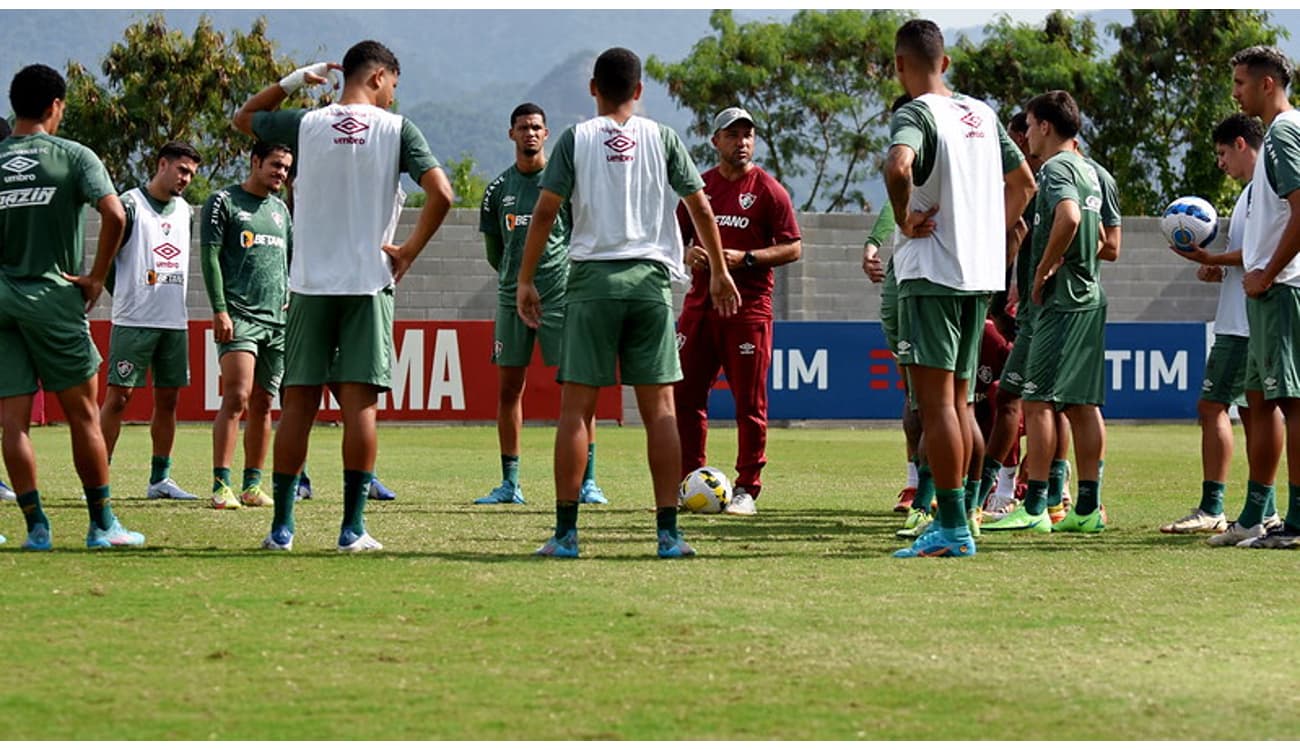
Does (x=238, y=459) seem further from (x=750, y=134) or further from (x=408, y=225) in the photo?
(x=408, y=225)

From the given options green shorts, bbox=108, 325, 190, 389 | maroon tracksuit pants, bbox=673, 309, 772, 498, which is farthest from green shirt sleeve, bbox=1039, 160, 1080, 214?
green shorts, bbox=108, 325, 190, 389

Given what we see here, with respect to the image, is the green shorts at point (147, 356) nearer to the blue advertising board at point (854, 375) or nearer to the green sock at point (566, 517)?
the green sock at point (566, 517)

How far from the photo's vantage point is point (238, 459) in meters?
15.4

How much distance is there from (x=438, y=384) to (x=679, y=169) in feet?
48.2

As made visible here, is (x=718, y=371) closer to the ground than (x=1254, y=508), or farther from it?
farther from it

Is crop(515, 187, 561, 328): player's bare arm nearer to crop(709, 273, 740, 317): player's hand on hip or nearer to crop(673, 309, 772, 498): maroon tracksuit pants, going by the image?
crop(709, 273, 740, 317): player's hand on hip

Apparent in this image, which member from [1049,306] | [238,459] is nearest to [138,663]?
[1049,306]

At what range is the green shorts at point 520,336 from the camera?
11336mm

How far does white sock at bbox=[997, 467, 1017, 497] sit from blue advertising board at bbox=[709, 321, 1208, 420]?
1170cm

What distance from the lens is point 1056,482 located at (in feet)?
33.0

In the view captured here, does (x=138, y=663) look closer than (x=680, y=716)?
No

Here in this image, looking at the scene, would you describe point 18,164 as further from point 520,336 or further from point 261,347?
point 520,336

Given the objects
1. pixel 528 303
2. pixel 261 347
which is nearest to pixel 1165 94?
pixel 261 347

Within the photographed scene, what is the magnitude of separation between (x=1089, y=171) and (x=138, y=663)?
5903mm
